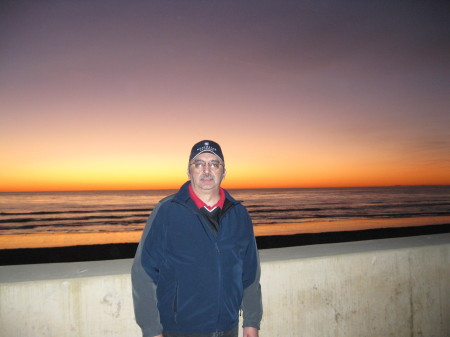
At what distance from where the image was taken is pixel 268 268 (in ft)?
7.11

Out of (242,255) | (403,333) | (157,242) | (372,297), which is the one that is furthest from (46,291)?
(403,333)

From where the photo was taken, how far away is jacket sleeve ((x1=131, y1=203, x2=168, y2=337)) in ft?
5.41

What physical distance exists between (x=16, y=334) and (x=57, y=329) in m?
0.25

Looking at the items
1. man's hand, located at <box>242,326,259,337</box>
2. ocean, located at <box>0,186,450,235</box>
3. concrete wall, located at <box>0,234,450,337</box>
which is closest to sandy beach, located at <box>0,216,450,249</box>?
ocean, located at <box>0,186,450,235</box>

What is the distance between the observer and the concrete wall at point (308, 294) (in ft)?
5.89

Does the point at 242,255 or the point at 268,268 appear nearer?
the point at 242,255

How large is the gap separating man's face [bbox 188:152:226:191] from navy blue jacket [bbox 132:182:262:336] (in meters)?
0.19

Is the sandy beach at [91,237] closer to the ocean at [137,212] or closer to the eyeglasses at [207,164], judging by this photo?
the ocean at [137,212]

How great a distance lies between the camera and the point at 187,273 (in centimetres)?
167

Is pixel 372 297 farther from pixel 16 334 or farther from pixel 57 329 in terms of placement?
pixel 16 334

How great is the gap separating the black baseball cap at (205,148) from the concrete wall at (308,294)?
1.01m

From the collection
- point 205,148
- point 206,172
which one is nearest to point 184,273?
point 206,172

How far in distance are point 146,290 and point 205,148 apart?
1.09m

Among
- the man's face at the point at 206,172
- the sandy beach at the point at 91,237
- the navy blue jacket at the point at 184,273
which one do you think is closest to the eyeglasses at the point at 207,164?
the man's face at the point at 206,172
